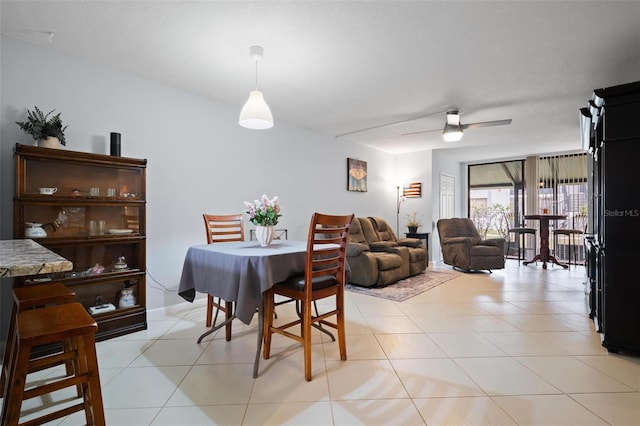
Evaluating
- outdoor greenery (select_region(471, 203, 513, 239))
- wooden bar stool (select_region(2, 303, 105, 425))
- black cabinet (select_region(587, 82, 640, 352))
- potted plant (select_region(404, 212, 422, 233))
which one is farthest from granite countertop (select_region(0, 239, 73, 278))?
outdoor greenery (select_region(471, 203, 513, 239))

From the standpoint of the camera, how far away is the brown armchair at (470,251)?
5375 millimetres

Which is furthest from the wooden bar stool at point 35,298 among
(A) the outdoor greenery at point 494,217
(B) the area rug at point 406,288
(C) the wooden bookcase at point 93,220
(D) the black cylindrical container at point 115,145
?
(A) the outdoor greenery at point 494,217

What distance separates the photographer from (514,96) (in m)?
3.57

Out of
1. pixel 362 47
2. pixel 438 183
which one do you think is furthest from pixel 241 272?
pixel 438 183

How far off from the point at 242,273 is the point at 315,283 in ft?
1.65

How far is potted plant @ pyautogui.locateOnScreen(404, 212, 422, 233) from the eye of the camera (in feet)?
20.1

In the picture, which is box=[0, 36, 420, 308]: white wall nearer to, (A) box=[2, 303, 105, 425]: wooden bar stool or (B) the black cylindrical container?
(B) the black cylindrical container

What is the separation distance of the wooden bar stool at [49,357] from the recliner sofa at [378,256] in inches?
134

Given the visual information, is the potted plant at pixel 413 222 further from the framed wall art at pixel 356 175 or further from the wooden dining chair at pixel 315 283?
the wooden dining chair at pixel 315 283

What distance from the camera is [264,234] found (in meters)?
2.45

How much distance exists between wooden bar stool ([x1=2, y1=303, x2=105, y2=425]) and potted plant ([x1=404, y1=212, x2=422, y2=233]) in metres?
5.57

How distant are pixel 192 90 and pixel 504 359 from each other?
386 centimetres

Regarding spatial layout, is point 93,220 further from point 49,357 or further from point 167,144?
point 49,357

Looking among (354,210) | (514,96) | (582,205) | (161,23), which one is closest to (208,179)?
(161,23)
